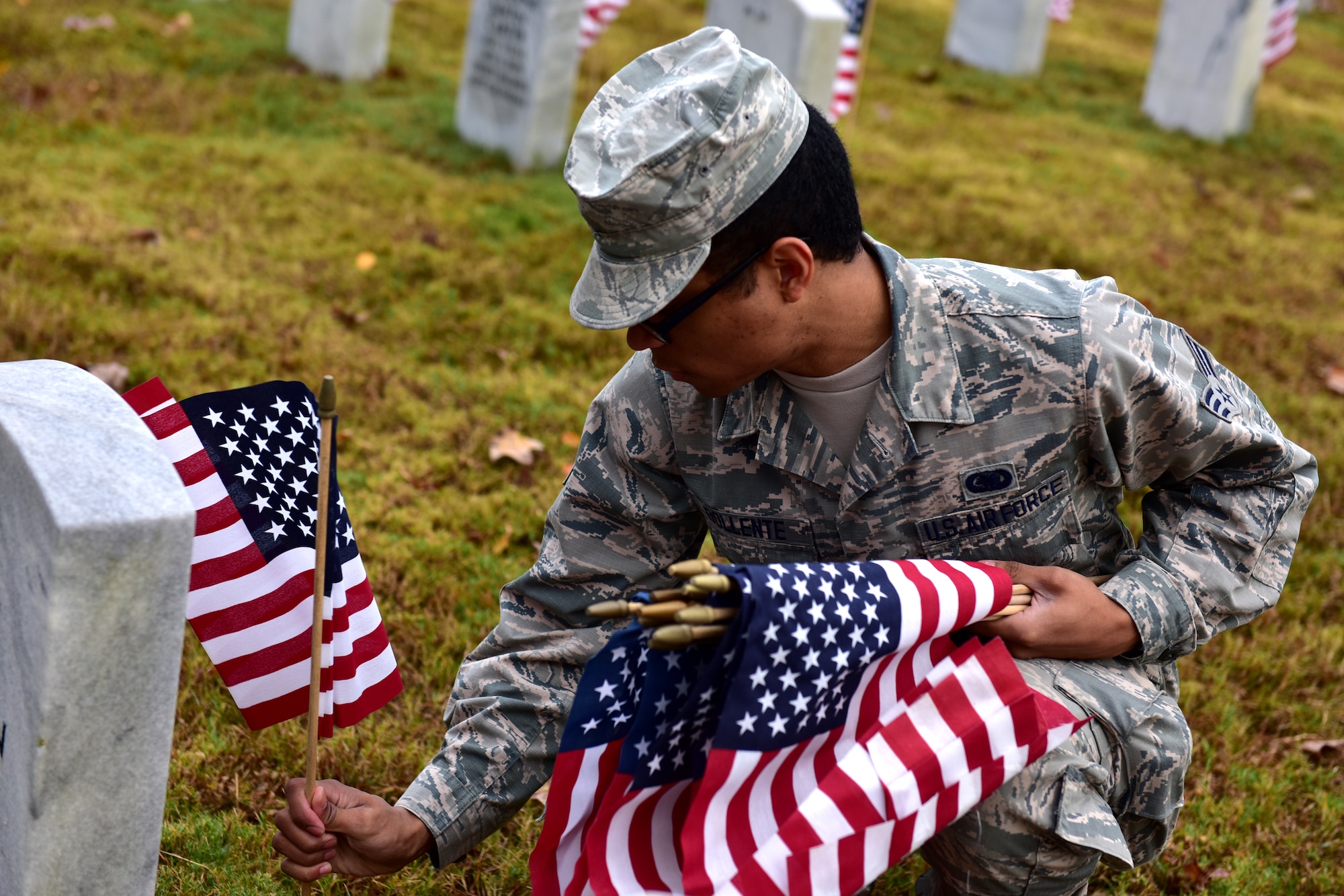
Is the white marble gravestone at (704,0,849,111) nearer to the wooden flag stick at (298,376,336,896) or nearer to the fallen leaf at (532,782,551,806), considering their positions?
the fallen leaf at (532,782,551,806)

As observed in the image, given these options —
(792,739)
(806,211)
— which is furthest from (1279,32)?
(792,739)

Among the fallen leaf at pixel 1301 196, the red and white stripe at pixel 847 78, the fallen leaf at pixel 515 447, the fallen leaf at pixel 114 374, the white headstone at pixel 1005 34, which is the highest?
the fallen leaf at pixel 114 374

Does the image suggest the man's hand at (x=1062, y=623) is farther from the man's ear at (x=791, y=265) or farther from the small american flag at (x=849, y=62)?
the small american flag at (x=849, y=62)

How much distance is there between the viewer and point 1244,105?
27.5ft

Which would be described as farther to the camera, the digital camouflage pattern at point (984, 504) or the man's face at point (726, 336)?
the digital camouflage pattern at point (984, 504)

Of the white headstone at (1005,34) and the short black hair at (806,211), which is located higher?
the short black hair at (806,211)

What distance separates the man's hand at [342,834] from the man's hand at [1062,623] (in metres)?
0.85

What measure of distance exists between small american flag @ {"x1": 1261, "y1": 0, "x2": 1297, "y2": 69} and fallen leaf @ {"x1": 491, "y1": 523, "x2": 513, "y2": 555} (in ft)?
24.3

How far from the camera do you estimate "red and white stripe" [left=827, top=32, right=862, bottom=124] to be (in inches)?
270

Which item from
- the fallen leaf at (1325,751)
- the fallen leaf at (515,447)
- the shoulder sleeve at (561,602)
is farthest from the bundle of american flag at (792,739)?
the fallen leaf at (515,447)

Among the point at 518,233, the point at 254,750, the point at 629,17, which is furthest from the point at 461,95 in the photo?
the point at 254,750

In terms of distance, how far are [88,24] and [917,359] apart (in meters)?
6.66

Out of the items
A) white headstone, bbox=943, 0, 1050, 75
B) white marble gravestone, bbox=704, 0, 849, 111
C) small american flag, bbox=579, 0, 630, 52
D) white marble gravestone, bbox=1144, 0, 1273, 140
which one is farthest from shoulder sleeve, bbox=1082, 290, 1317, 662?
white headstone, bbox=943, 0, 1050, 75

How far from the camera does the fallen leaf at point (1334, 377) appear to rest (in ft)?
15.0
